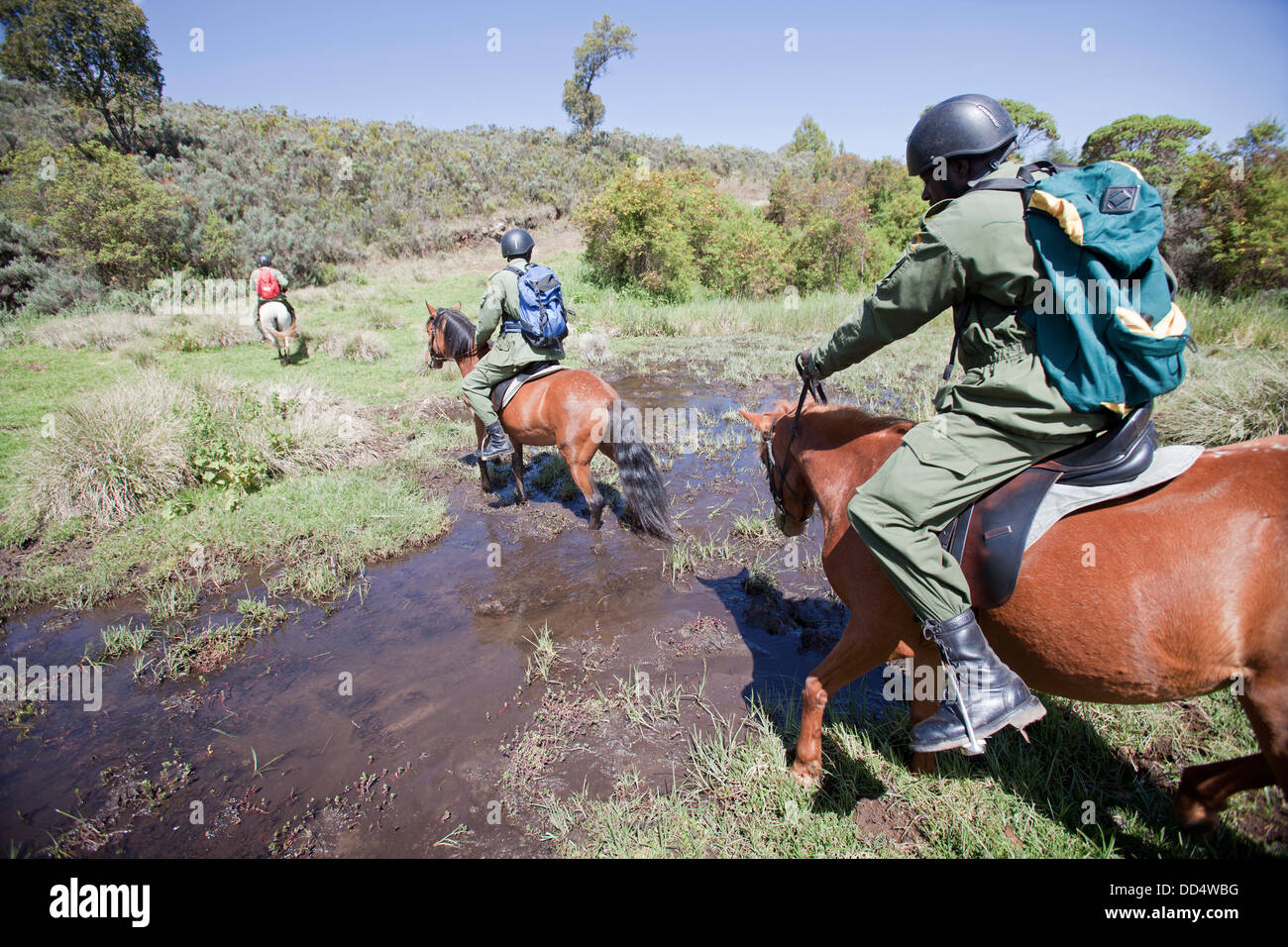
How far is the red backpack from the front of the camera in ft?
43.0

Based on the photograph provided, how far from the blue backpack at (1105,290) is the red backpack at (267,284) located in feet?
50.1

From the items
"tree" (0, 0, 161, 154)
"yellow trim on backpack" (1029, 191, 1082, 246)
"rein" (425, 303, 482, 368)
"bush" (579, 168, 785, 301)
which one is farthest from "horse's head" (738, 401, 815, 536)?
"tree" (0, 0, 161, 154)

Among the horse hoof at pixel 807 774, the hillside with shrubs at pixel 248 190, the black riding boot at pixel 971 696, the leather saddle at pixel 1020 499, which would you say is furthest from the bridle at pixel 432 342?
the hillside with shrubs at pixel 248 190

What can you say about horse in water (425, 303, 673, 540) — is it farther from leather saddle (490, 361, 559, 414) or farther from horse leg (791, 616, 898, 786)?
horse leg (791, 616, 898, 786)

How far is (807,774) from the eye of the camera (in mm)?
3111

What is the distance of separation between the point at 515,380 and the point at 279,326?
979 cm

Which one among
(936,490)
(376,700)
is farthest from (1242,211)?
(376,700)

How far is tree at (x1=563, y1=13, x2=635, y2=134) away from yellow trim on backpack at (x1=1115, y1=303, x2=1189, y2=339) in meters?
43.9

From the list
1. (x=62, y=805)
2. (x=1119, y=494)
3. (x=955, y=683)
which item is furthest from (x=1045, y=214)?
(x=62, y=805)

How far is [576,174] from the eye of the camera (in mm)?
31016

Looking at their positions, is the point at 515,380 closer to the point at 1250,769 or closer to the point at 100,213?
the point at 1250,769

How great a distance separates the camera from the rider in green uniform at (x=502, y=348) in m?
6.27

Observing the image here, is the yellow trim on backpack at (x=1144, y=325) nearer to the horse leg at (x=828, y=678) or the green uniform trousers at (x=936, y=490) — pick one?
the green uniform trousers at (x=936, y=490)
